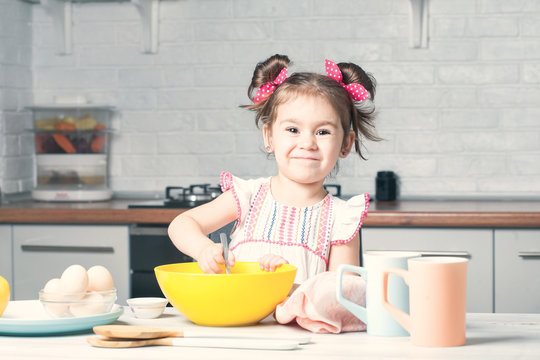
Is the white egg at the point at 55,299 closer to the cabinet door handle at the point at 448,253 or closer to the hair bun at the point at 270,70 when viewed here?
the hair bun at the point at 270,70

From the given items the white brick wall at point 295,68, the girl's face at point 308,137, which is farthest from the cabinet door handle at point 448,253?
the girl's face at point 308,137

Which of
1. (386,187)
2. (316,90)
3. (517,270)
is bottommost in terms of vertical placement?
(517,270)

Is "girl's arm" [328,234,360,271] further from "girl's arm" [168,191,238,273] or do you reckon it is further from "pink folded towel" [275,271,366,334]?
"pink folded towel" [275,271,366,334]

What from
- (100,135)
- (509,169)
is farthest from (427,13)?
(100,135)

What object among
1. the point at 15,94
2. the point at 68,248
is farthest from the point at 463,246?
the point at 15,94

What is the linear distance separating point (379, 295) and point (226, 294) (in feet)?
0.74

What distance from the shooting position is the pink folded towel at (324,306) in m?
1.14

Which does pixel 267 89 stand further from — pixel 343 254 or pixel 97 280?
pixel 97 280

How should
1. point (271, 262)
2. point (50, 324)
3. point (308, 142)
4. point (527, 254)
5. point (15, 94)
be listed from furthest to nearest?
point (15, 94), point (527, 254), point (308, 142), point (271, 262), point (50, 324)

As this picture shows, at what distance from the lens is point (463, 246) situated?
2.47 metres

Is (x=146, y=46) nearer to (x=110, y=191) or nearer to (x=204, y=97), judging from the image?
(x=204, y=97)

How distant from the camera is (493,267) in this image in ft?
8.07

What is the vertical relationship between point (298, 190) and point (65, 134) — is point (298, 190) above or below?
below

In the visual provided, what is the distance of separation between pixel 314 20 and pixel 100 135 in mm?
1015
